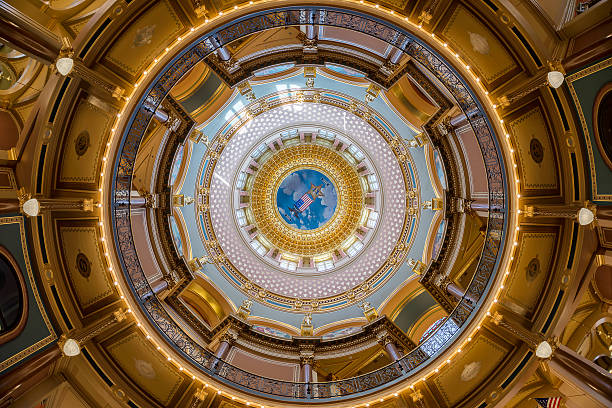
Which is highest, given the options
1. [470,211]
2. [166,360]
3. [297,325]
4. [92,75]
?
[92,75]

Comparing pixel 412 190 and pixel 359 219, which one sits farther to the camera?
pixel 359 219

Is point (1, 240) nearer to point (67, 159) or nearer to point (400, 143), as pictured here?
point (67, 159)

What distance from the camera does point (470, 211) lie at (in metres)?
14.3

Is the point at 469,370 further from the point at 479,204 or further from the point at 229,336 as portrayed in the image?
the point at 229,336

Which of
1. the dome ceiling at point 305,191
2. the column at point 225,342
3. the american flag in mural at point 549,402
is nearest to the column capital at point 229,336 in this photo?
the column at point 225,342

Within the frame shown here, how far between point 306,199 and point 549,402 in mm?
16745

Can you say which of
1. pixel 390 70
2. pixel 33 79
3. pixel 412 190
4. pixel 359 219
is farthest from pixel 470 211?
pixel 33 79

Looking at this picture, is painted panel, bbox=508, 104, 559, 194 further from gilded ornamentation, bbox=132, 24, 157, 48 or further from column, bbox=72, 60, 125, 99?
column, bbox=72, 60, 125, 99

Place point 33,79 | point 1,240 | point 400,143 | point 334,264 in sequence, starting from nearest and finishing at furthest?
point 1,240 < point 33,79 < point 400,143 < point 334,264

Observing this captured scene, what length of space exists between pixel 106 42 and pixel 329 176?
51.5 ft

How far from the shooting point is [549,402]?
10672mm

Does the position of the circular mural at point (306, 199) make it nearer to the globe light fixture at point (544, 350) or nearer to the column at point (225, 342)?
the column at point (225, 342)

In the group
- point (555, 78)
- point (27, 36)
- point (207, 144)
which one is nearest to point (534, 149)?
point (555, 78)

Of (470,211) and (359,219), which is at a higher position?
(359,219)
